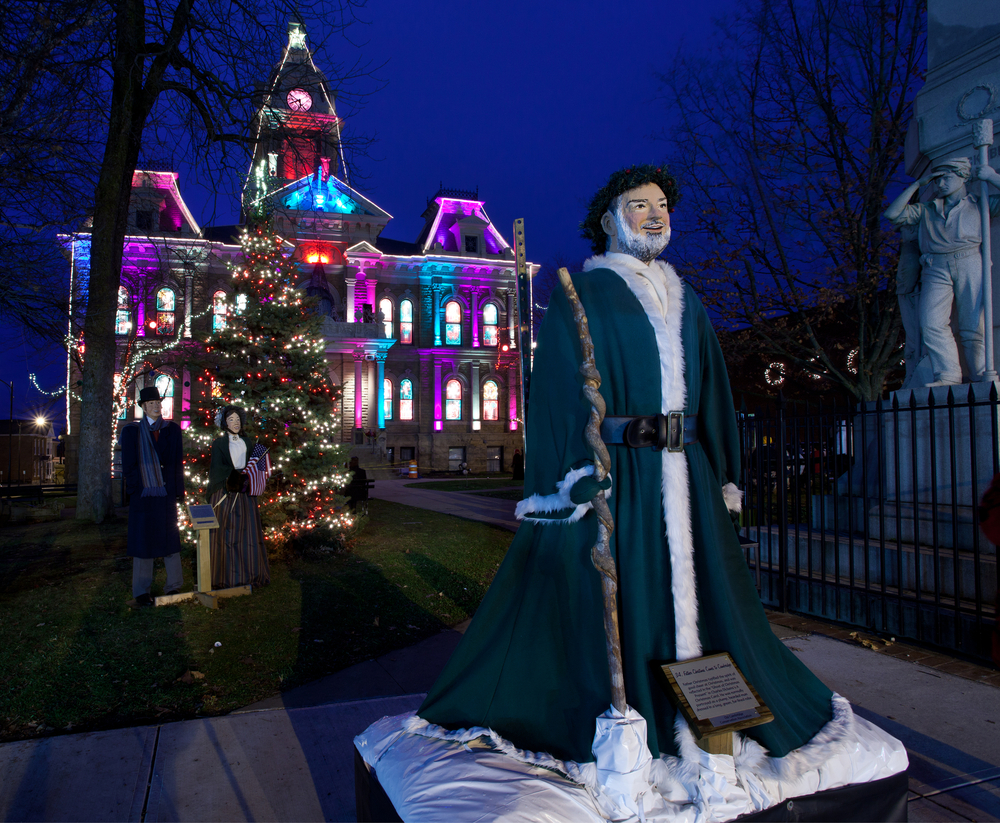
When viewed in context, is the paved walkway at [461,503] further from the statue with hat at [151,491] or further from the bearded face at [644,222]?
the bearded face at [644,222]

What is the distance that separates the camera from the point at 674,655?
2.17 m

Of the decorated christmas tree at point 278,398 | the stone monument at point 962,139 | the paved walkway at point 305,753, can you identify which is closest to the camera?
the paved walkway at point 305,753

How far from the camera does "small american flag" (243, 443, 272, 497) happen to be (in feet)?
21.9

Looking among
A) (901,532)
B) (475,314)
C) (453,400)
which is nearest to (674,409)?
(901,532)

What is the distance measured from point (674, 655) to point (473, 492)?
1840 cm

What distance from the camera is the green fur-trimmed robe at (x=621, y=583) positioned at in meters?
2.13

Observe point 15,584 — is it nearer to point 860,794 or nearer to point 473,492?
point 860,794

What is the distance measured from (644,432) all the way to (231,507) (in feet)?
18.4

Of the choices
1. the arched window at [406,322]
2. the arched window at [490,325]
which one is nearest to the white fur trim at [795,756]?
the arched window at [406,322]

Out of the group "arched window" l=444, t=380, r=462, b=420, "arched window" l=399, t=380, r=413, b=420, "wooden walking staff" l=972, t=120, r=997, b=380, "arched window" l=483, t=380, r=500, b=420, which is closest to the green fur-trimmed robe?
"wooden walking staff" l=972, t=120, r=997, b=380

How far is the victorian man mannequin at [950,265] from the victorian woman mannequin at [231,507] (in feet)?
22.1

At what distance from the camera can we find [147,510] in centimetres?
614

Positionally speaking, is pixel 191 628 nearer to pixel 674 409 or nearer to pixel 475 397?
pixel 674 409

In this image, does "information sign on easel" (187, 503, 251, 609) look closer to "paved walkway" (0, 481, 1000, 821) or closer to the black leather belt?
"paved walkway" (0, 481, 1000, 821)
